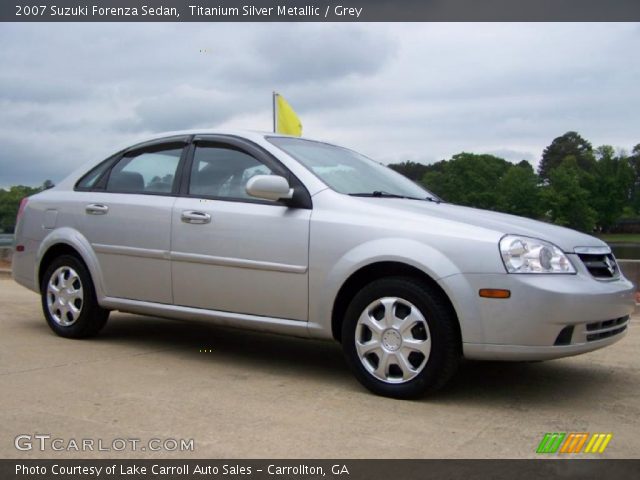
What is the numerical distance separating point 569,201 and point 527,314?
7461 cm

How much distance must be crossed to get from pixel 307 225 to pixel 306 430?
1424mm

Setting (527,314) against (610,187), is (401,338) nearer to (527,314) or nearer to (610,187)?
(527,314)

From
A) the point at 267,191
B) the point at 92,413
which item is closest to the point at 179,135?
the point at 267,191

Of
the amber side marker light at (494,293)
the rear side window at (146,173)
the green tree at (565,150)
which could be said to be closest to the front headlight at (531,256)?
the amber side marker light at (494,293)

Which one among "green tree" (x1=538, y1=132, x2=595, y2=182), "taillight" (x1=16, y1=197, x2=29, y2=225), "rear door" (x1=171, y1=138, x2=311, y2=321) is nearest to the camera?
"rear door" (x1=171, y1=138, x2=311, y2=321)

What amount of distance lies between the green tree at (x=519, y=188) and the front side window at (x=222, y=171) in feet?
238

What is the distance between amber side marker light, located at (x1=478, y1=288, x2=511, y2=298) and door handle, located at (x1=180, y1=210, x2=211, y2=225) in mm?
1963

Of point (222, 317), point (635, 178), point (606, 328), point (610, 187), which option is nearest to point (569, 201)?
point (610, 187)

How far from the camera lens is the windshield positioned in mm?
4881

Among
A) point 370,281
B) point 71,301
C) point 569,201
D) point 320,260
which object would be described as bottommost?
point 569,201
